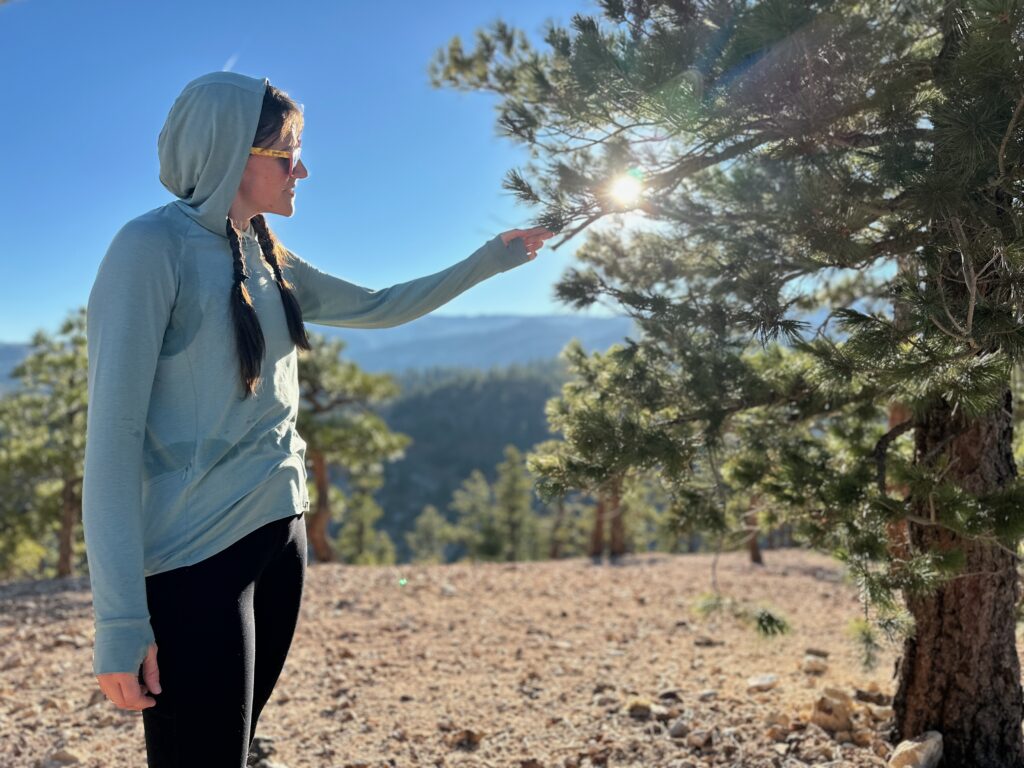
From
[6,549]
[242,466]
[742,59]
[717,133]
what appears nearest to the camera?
[242,466]

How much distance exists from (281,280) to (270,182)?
22 cm

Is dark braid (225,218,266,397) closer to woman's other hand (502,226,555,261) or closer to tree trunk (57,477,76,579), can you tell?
woman's other hand (502,226,555,261)

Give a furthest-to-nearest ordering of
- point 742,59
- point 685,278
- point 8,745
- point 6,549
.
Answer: point 6,549 → point 8,745 → point 685,278 → point 742,59

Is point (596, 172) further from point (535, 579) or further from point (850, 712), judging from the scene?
point (535, 579)

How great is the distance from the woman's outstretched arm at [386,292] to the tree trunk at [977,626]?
76.9 inches

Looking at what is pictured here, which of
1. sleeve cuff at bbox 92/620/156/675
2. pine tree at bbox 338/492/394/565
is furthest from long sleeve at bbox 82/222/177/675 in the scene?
pine tree at bbox 338/492/394/565

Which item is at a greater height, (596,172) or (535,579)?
(596,172)

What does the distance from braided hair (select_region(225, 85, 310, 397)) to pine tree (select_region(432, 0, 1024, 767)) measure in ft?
3.35

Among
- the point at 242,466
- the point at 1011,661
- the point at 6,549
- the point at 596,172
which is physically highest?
the point at 596,172

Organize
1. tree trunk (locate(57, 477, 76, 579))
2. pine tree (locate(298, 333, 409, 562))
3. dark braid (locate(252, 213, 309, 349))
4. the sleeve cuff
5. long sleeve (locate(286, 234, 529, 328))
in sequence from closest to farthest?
the sleeve cuff
dark braid (locate(252, 213, 309, 349))
long sleeve (locate(286, 234, 529, 328))
tree trunk (locate(57, 477, 76, 579))
pine tree (locate(298, 333, 409, 562))

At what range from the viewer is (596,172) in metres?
2.76

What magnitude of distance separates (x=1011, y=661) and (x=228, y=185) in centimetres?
324

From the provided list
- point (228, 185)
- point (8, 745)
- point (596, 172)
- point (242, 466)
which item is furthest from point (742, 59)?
point (8, 745)

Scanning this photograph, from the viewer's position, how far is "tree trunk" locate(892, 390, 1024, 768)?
2.81 metres
